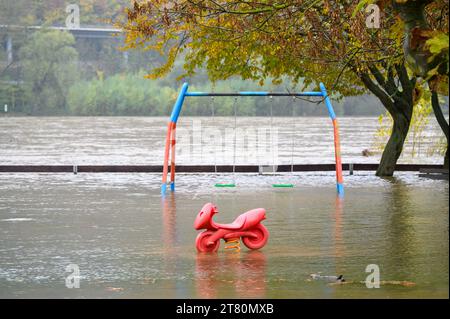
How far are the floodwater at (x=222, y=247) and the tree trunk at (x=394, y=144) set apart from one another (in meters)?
0.70

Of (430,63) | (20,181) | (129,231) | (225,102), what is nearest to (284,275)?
(430,63)

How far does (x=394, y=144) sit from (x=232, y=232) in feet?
50.9

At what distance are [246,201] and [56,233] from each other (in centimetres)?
623

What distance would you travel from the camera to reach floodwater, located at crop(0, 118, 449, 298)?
11578 mm

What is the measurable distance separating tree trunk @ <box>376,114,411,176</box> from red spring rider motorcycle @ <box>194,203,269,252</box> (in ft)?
50.0

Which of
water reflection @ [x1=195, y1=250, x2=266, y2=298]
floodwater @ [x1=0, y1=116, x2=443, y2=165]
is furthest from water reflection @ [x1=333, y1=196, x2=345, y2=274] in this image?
floodwater @ [x1=0, y1=116, x2=443, y2=165]

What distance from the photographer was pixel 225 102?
125562 mm

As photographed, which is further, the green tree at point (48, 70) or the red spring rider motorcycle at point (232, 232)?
the green tree at point (48, 70)

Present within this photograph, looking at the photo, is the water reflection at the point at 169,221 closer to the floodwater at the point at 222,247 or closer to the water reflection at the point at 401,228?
the floodwater at the point at 222,247

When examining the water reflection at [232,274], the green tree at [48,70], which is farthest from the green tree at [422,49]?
the green tree at [48,70]

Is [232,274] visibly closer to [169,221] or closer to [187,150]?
[169,221]

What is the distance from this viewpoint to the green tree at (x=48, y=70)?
123688mm

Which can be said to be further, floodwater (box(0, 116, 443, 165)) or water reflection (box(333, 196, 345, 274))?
floodwater (box(0, 116, 443, 165))

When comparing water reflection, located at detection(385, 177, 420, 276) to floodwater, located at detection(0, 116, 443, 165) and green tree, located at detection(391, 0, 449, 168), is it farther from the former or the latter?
floodwater, located at detection(0, 116, 443, 165)
